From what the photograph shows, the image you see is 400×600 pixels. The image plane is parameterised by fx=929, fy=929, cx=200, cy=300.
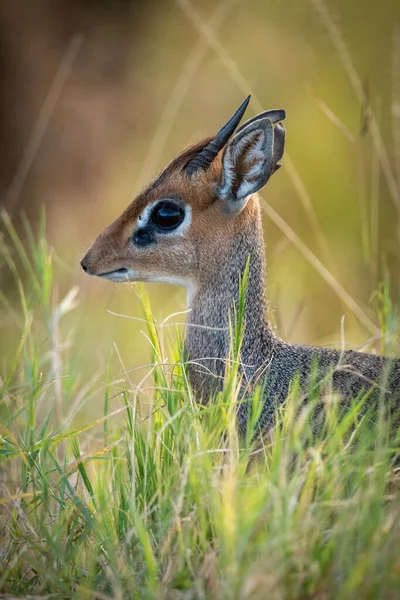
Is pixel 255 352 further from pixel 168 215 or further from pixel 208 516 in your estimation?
pixel 208 516

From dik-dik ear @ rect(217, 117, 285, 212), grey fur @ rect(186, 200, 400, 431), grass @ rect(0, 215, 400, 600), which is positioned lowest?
grass @ rect(0, 215, 400, 600)

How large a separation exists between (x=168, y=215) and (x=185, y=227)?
104mm

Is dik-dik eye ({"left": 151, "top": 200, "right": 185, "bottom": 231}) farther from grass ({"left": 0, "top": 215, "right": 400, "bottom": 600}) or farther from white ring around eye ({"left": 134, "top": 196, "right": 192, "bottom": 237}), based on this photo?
grass ({"left": 0, "top": 215, "right": 400, "bottom": 600})

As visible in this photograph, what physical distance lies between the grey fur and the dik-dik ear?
202 millimetres

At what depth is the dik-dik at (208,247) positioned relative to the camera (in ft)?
14.6

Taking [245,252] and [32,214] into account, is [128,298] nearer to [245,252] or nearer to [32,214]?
[32,214]

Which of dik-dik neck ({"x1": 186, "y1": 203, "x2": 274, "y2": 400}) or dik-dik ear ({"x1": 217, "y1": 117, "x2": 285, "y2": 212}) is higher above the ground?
dik-dik ear ({"x1": 217, "y1": 117, "x2": 285, "y2": 212})

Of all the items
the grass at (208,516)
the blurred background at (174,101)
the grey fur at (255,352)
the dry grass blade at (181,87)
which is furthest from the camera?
the dry grass blade at (181,87)

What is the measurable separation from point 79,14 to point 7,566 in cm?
1096

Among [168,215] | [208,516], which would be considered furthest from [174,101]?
[208,516]

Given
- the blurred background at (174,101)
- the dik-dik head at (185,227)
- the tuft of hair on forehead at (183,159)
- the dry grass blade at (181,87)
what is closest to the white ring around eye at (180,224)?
the dik-dik head at (185,227)

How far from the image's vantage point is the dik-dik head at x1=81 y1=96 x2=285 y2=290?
4.52m

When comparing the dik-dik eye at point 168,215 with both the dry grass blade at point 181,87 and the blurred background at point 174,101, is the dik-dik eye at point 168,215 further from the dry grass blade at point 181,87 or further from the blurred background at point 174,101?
the dry grass blade at point 181,87

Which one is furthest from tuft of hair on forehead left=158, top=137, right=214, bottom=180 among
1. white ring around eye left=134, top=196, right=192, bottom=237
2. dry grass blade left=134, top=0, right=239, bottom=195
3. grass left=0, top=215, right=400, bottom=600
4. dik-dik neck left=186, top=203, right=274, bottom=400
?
dry grass blade left=134, top=0, right=239, bottom=195
